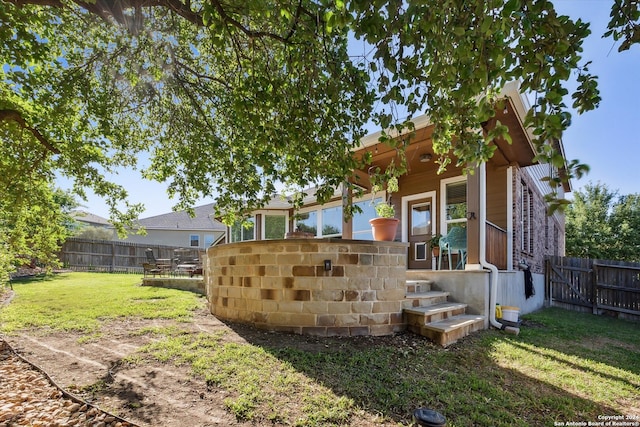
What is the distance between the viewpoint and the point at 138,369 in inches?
114

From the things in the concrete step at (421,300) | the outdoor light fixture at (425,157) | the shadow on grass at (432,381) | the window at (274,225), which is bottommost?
the shadow on grass at (432,381)

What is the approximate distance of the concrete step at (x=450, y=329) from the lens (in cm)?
375

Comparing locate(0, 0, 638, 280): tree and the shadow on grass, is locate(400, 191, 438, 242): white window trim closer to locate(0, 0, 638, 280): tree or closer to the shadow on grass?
locate(0, 0, 638, 280): tree

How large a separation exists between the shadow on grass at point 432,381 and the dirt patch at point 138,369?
0.30 ft

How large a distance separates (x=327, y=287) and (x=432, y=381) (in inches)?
64.0

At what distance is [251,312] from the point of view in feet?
14.3

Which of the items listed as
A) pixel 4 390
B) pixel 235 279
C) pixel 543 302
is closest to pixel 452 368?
pixel 235 279

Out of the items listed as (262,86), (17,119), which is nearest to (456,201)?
(262,86)

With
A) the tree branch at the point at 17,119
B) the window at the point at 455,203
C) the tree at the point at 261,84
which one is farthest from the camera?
the window at the point at 455,203

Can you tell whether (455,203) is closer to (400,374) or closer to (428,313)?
(428,313)

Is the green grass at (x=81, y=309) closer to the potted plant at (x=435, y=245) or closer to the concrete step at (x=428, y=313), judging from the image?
the concrete step at (x=428, y=313)

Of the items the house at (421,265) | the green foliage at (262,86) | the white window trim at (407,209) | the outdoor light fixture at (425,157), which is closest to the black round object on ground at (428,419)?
the green foliage at (262,86)

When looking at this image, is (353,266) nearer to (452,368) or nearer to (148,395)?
(452,368)

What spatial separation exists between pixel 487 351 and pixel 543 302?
624 centimetres
